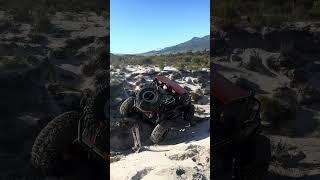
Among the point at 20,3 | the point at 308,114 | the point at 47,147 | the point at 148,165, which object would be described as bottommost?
the point at 148,165

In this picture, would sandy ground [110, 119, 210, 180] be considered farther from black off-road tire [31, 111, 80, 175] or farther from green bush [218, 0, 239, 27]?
green bush [218, 0, 239, 27]

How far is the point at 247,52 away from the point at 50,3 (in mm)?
1777

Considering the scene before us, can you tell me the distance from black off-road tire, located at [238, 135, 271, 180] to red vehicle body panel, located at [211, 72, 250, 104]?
411mm

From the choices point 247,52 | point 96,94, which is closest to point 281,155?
point 247,52

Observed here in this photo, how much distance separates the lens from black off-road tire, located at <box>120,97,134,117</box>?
4.34m

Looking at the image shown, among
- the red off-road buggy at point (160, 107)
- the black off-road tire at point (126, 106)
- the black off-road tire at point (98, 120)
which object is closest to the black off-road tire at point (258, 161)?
the red off-road buggy at point (160, 107)

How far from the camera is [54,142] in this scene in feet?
11.3

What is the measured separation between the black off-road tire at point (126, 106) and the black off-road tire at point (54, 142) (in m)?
0.88

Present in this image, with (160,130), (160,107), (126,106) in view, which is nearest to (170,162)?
(160,130)

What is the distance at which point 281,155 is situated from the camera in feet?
11.7

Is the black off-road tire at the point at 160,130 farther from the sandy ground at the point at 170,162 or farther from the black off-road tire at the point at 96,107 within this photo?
the black off-road tire at the point at 96,107

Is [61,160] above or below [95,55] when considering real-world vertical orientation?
below

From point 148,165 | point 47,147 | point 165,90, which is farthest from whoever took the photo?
point 165,90

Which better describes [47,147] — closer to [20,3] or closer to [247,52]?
[20,3]
